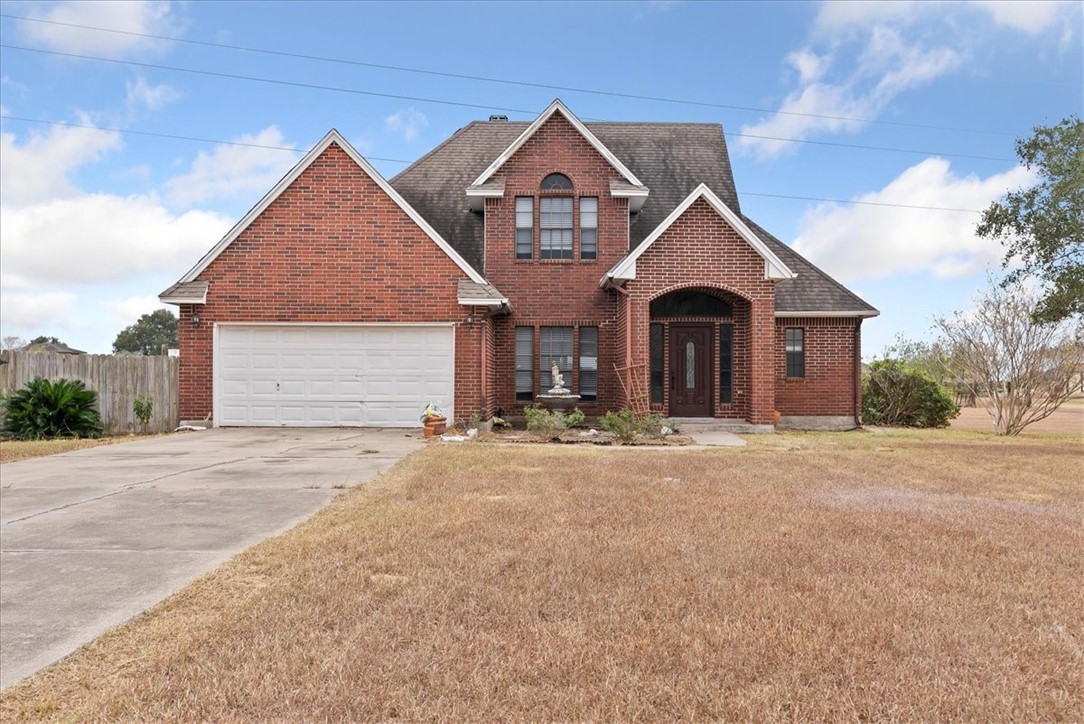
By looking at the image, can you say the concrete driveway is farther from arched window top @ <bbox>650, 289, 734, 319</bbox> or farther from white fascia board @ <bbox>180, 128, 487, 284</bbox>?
arched window top @ <bbox>650, 289, 734, 319</bbox>

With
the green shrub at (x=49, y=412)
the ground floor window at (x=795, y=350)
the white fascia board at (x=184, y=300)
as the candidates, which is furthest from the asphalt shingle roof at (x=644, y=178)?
the green shrub at (x=49, y=412)

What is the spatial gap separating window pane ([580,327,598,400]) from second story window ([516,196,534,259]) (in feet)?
8.00

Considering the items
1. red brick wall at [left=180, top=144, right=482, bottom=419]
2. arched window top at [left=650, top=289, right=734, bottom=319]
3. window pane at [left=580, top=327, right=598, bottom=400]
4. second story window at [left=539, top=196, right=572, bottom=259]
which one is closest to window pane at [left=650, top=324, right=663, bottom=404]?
arched window top at [left=650, top=289, right=734, bottom=319]

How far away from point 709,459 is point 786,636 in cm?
791

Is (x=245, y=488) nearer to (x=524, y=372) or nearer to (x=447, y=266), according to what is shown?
(x=447, y=266)

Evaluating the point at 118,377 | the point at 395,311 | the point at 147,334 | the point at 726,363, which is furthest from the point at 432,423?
the point at 147,334

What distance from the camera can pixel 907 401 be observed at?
22797 mm

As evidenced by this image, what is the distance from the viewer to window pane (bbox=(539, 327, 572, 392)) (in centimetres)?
1917

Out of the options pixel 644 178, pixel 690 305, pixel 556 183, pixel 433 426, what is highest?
pixel 644 178

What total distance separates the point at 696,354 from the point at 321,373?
9046mm

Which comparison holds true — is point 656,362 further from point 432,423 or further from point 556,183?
point 432,423

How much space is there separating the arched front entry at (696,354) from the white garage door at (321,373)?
5.45 metres

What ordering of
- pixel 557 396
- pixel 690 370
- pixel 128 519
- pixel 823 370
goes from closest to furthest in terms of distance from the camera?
1. pixel 128 519
2. pixel 690 370
3. pixel 557 396
4. pixel 823 370

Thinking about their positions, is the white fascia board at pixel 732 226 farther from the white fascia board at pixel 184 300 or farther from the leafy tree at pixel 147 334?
the leafy tree at pixel 147 334
